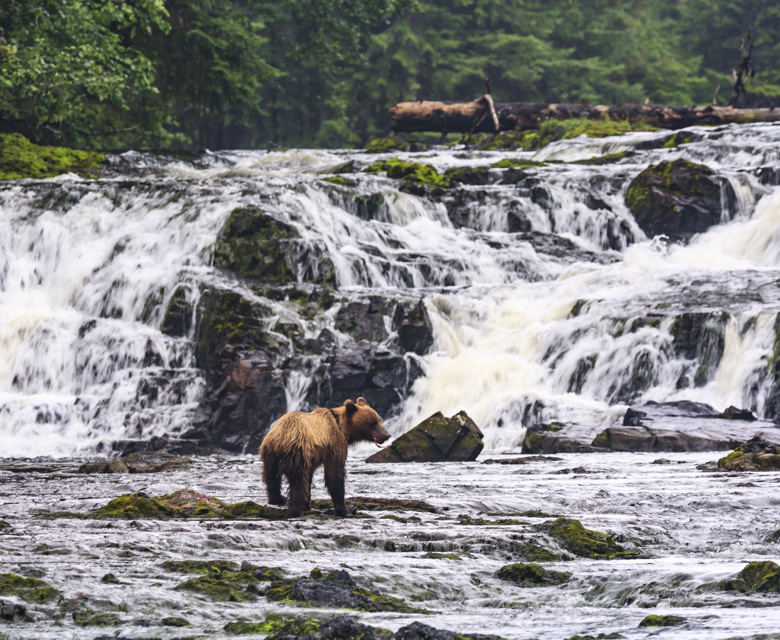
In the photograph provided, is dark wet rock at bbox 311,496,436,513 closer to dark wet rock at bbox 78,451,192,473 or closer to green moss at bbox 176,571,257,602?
green moss at bbox 176,571,257,602

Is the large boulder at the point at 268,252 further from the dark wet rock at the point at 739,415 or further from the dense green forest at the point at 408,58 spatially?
the dense green forest at the point at 408,58

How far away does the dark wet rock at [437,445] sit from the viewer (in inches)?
515

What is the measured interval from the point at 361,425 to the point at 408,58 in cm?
4808

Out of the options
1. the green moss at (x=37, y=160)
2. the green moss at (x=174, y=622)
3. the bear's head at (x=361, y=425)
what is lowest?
the green moss at (x=174, y=622)

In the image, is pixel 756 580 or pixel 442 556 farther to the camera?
pixel 442 556

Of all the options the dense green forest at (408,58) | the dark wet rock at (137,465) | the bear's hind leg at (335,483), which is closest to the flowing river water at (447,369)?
the bear's hind leg at (335,483)

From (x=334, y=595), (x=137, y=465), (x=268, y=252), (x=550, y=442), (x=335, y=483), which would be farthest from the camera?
(x=268, y=252)

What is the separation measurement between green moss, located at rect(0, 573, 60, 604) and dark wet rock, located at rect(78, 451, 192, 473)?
23.7ft

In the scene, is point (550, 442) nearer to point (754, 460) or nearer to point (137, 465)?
point (754, 460)

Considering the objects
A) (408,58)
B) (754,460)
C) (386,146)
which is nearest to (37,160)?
(386,146)

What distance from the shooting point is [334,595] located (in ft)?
16.1

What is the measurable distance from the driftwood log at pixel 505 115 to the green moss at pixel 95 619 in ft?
103

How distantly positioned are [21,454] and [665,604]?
41.7ft

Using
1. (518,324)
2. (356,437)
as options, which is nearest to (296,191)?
(518,324)
